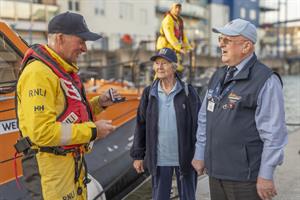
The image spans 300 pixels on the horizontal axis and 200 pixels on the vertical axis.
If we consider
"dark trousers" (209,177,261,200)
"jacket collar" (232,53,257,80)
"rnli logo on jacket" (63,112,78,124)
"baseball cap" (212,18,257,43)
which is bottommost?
"dark trousers" (209,177,261,200)

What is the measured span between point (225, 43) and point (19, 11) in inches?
1074

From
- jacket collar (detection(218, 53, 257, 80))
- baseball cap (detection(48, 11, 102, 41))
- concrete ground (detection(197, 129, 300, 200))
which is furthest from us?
concrete ground (detection(197, 129, 300, 200))

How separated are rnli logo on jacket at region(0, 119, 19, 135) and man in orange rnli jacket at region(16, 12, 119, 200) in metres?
0.83

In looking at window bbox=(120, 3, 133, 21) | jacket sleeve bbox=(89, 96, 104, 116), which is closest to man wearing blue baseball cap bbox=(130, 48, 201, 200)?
jacket sleeve bbox=(89, 96, 104, 116)

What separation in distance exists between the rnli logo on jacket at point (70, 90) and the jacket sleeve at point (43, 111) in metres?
Answer: 0.04

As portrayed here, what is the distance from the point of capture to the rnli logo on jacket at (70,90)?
2.82 metres

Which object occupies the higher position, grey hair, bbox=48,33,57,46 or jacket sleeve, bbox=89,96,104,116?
grey hair, bbox=48,33,57,46

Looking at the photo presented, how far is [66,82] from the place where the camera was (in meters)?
2.83

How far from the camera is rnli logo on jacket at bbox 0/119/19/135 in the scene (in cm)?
365

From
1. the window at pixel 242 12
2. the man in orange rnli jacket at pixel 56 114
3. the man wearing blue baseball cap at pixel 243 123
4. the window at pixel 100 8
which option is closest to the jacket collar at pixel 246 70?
the man wearing blue baseball cap at pixel 243 123

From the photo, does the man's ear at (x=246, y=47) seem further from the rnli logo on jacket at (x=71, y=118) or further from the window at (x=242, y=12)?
the window at (x=242, y=12)

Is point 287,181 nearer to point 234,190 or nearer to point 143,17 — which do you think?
point 234,190

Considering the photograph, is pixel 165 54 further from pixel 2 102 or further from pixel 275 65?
pixel 275 65

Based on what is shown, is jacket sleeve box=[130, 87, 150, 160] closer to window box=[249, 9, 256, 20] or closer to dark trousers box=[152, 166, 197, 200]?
dark trousers box=[152, 166, 197, 200]
